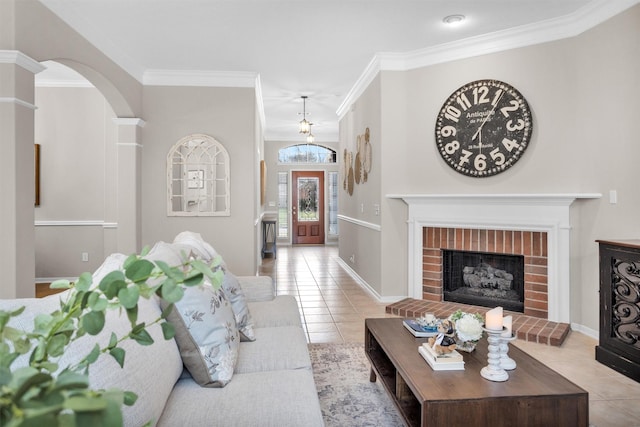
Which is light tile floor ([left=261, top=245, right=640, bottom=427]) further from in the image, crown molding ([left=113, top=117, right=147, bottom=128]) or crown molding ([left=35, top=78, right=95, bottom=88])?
crown molding ([left=35, top=78, right=95, bottom=88])

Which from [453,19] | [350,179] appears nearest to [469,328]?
[453,19]

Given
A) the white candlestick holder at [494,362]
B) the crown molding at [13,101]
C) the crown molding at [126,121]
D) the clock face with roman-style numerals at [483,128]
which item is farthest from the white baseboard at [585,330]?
the crown molding at [126,121]

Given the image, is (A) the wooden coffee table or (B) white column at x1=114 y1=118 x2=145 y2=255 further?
(B) white column at x1=114 y1=118 x2=145 y2=255

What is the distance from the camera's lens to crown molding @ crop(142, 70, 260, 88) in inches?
202

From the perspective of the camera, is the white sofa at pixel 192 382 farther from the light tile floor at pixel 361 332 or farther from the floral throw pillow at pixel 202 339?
the light tile floor at pixel 361 332

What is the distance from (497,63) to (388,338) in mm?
3150

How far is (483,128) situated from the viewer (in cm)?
413

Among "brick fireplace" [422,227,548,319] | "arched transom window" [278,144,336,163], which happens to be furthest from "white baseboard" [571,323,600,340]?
"arched transom window" [278,144,336,163]

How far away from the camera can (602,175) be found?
11.4 ft

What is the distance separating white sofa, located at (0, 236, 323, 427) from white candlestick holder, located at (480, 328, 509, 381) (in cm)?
78

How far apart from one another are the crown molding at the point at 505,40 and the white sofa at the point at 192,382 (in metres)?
3.55

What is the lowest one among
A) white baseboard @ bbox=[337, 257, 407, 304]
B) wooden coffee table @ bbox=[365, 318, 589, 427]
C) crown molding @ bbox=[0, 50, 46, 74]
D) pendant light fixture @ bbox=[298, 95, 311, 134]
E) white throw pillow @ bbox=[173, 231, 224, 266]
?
white baseboard @ bbox=[337, 257, 407, 304]

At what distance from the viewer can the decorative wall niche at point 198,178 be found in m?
5.20

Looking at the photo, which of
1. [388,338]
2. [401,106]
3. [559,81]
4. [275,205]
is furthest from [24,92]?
[275,205]
